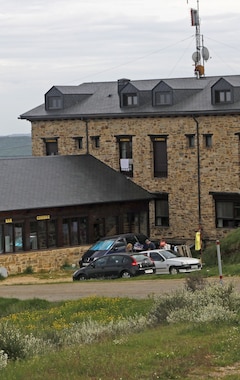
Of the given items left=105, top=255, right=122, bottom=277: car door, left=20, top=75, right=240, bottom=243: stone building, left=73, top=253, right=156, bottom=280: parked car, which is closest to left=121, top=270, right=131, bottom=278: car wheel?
left=73, top=253, right=156, bottom=280: parked car

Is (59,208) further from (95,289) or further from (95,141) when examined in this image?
(95,289)

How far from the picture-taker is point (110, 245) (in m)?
43.0

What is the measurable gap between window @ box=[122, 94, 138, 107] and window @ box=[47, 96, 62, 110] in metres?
4.30

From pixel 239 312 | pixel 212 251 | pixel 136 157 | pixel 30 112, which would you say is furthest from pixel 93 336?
pixel 30 112

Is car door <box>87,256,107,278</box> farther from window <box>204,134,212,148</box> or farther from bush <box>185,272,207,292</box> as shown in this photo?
bush <box>185,272,207,292</box>

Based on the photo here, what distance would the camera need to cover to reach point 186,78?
51.8m

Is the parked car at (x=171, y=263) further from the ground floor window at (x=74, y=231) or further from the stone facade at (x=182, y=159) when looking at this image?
the stone facade at (x=182, y=159)

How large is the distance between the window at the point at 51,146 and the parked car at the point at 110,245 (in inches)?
395

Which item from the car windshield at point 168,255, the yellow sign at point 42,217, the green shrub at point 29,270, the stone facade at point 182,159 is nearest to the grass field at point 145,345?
the car windshield at point 168,255

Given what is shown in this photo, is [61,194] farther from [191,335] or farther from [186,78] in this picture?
[191,335]

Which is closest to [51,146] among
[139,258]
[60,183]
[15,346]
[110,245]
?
[60,183]

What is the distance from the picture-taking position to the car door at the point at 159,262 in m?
36.9

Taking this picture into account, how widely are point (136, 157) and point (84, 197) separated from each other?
4833 millimetres

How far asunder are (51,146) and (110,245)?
1244cm
